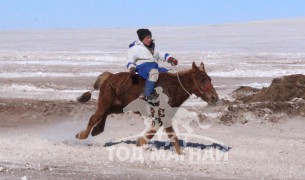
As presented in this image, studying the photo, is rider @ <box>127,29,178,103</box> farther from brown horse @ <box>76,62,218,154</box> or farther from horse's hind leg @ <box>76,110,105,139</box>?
horse's hind leg @ <box>76,110,105,139</box>

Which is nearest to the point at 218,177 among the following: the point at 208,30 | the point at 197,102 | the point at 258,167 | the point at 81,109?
the point at 258,167

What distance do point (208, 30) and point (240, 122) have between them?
228 ft

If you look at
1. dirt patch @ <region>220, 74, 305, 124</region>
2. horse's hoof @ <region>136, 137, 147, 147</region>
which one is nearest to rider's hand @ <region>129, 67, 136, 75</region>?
horse's hoof @ <region>136, 137, 147, 147</region>

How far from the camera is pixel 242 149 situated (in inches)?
475

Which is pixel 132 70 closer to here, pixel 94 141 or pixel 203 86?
pixel 203 86

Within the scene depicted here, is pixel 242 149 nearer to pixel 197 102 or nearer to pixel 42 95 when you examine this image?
pixel 197 102

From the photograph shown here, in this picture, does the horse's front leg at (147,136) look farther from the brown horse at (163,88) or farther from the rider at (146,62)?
the rider at (146,62)

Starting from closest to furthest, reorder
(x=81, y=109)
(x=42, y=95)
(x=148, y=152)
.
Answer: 1. (x=148, y=152)
2. (x=81, y=109)
3. (x=42, y=95)

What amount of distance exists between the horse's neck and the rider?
226 mm

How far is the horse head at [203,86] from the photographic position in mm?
11477

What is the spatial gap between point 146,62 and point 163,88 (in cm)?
50

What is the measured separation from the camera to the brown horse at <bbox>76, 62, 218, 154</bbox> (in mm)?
11484

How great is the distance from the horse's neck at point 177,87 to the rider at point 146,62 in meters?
0.23

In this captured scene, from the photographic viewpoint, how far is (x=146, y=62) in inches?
452
